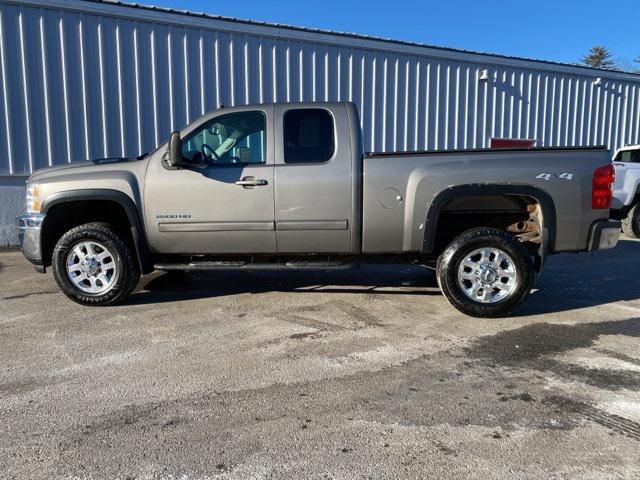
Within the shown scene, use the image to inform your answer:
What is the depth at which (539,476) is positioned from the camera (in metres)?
2.37

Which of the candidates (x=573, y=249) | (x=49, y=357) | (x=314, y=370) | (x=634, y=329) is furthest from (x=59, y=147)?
(x=634, y=329)

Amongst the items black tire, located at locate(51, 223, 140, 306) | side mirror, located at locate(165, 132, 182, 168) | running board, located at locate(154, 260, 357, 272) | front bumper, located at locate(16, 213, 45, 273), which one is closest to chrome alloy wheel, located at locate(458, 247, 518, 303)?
running board, located at locate(154, 260, 357, 272)

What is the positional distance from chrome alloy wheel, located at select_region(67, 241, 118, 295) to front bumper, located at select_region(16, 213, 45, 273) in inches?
13.8

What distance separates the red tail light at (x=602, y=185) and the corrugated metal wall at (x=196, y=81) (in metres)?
7.35

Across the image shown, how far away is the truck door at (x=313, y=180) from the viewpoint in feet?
16.1

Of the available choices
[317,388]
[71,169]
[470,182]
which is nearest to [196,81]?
[71,169]

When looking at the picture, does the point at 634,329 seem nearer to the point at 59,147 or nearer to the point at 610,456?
the point at 610,456

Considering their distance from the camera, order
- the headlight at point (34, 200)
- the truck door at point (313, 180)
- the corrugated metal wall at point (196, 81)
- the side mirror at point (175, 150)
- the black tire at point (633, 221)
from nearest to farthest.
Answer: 1. the side mirror at point (175, 150)
2. the truck door at point (313, 180)
3. the headlight at point (34, 200)
4. the corrugated metal wall at point (196, 81)
5. the black tire at point (633, 221)

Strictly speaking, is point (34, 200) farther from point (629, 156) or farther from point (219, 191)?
point (629, 156)

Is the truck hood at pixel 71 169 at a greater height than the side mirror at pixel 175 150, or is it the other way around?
the side mirror at pixel 175 150

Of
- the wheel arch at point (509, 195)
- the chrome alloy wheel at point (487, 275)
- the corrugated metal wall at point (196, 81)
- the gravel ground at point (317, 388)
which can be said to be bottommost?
the gravel ground at point (317, 388)

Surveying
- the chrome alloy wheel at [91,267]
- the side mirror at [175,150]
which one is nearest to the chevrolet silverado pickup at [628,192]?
the side mirror at [175,150]

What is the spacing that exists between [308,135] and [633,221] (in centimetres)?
885

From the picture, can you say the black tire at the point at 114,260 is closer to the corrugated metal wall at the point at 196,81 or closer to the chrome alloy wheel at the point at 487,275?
the chrome alloy wheel at the point at 487,275
